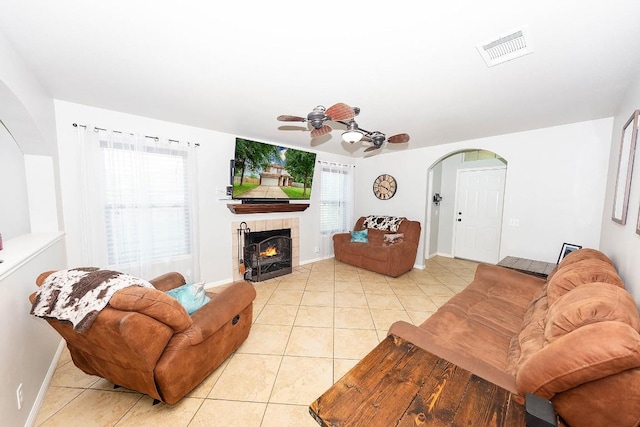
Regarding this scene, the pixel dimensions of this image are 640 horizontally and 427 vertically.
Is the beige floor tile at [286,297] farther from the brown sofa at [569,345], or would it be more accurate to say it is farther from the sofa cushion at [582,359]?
the sofa cushion at [582,359]

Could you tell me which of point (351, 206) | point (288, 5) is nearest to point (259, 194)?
point (351, 206)

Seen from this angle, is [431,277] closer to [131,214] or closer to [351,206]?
[351,206]

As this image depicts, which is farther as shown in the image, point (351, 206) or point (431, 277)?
point (351, 206)

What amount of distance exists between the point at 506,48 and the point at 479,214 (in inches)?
170

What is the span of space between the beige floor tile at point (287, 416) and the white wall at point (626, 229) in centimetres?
216

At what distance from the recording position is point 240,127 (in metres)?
3.21

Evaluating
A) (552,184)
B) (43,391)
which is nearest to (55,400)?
(43,391)

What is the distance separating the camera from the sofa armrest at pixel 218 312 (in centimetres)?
149

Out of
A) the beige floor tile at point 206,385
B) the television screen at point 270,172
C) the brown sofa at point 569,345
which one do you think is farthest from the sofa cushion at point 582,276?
the television screen at point 270,172

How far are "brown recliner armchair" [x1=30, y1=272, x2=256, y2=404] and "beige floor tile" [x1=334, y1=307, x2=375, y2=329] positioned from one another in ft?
4.30

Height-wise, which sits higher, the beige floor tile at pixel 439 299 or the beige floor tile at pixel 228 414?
the beige floor tile at pixel 439 299

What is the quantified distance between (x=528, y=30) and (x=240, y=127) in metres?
2.97

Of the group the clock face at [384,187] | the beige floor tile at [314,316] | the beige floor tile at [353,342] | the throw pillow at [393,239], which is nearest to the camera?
the beige floor tile at [353,342]

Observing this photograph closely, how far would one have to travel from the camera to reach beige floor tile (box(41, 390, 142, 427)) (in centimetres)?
145
